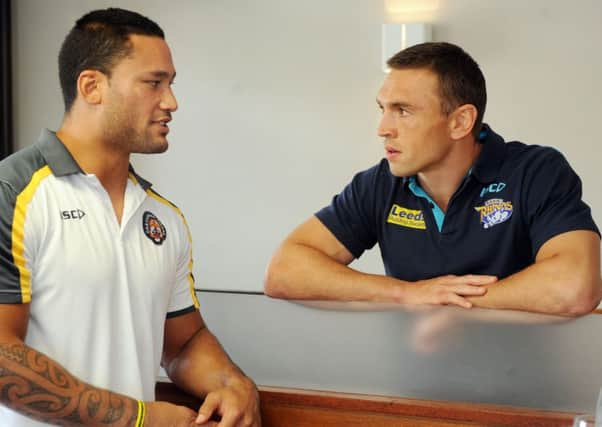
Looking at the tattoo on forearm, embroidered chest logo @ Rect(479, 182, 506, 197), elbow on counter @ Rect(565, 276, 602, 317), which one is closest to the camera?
the tattoo on forearm

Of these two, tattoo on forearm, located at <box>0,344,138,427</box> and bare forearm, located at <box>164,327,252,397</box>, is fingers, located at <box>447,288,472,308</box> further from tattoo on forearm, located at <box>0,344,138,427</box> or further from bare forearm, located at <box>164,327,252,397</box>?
tattoo on forearm, located at <box>0,344,138,427</box>

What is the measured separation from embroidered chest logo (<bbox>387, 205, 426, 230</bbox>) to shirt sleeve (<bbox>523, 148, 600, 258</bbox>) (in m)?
0.27

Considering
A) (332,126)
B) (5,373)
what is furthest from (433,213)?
(332,126)

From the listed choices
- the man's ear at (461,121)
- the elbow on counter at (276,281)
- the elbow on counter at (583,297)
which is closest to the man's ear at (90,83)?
the elbow on counter at (276,281)

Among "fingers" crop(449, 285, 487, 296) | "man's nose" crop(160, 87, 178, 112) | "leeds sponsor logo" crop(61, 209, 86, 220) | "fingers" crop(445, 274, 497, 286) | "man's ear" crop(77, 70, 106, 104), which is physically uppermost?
"man's ear" crop(77, 70, 106, 104)

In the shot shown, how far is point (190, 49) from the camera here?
4.65 m

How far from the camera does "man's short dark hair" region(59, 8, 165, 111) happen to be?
163 centimetres

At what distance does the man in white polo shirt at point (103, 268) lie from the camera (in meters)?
1.32

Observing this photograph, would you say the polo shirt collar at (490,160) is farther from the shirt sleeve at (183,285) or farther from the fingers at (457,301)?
the shirt sleeve at (183,285)

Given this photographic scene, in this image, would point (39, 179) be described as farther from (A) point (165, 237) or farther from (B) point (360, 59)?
(B) point (360, 59)

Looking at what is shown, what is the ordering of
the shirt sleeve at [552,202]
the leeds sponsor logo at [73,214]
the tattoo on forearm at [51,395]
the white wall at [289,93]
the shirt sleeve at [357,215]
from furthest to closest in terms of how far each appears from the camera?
the white wall at [289,93] < the shirt sleeve at [357,215] < the shirt sleeve at [552,202] < the leeds sponsor logo at [73,214] < the tattoo on forearm at [51,395]

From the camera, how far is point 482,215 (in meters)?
2.17

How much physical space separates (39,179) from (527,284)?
1093 millimetres

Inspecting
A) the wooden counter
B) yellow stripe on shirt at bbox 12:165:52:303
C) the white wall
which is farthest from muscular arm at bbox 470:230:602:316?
the white wall
